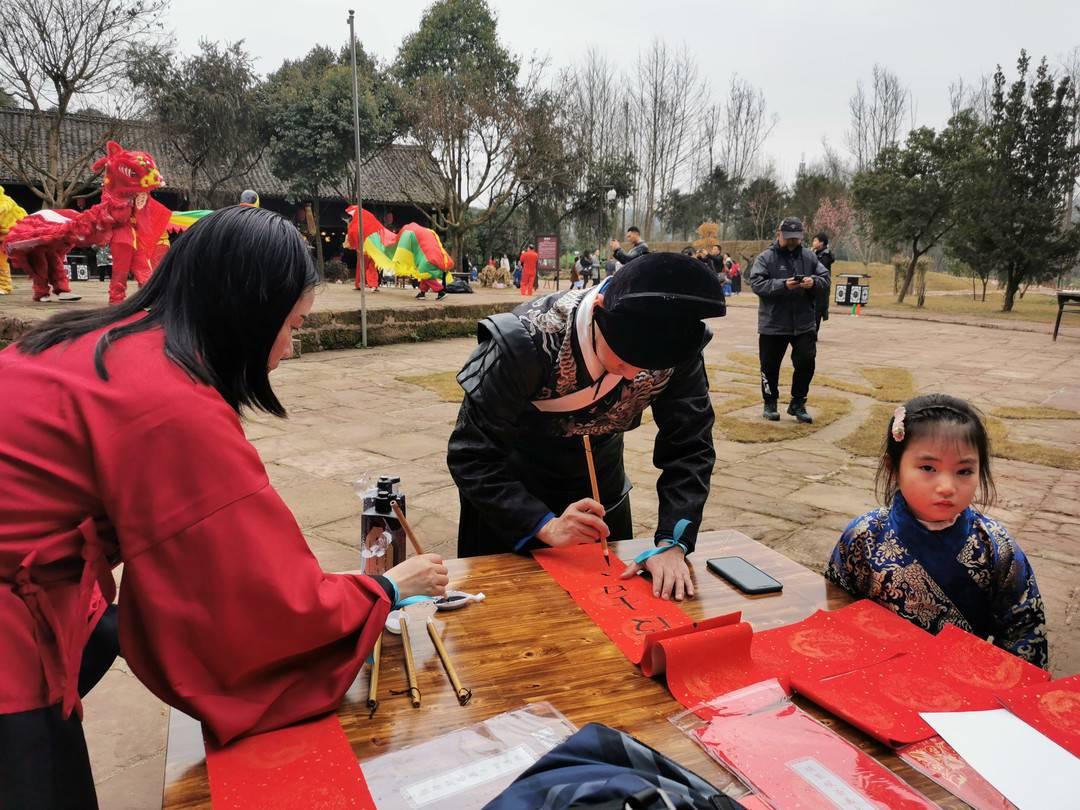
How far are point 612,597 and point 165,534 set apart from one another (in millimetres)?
854

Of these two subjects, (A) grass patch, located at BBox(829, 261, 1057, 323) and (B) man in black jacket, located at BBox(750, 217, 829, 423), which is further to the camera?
(A) grass patch, located at BBox(829, 261, 1057, 323)

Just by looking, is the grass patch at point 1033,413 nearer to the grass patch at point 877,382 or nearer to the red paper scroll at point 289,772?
the grass patch at point 877,382

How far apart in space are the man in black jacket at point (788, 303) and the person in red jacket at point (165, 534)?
517cm

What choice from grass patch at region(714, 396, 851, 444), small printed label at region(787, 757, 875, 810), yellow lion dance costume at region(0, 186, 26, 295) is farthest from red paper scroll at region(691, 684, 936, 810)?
yellow lion dance costume at region(0, 186, 26, 295)

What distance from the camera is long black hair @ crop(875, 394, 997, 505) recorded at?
157 cm

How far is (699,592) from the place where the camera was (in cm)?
150

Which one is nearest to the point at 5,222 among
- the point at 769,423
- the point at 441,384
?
the point at 441,384

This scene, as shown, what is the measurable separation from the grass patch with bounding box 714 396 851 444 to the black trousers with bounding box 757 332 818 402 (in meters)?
0.24

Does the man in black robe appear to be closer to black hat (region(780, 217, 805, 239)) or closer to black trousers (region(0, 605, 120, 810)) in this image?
black trousers (region(0, 605, 120, 810))

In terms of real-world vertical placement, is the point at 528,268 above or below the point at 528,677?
above

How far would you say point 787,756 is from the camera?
3.19ft

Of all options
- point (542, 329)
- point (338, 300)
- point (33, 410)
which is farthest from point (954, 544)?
point (338, 300)

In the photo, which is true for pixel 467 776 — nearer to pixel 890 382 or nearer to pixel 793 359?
pixel 793 359

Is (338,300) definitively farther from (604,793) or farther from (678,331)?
(604,793)
